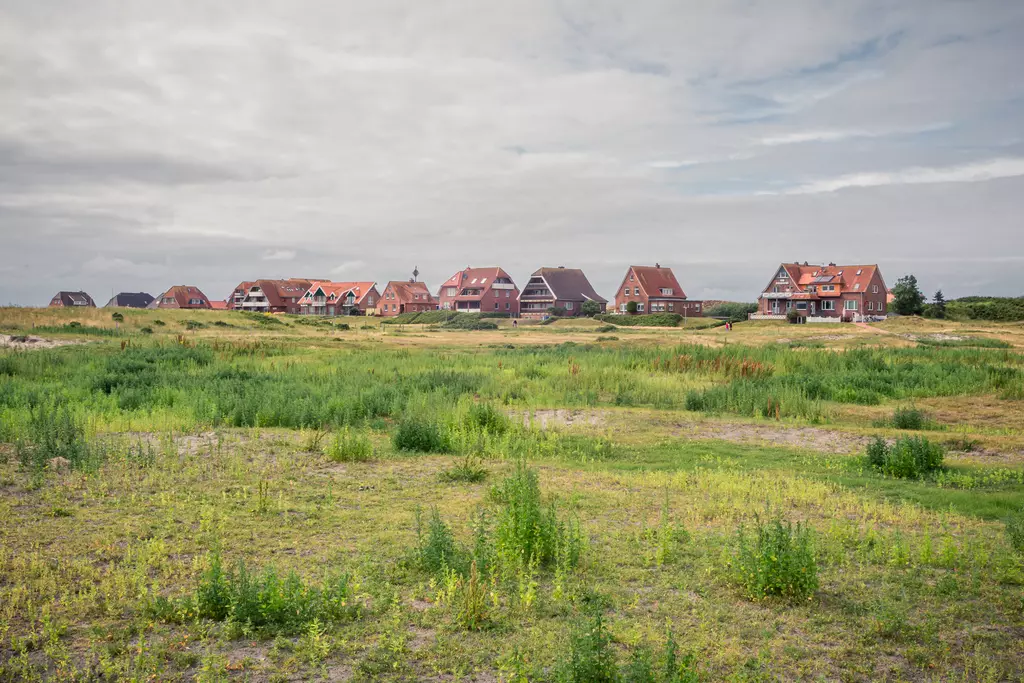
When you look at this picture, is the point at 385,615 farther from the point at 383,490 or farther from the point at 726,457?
the point at 726,457

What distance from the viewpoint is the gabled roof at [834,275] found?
8400 cm

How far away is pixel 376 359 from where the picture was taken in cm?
3136

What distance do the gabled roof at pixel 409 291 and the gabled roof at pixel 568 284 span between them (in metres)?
21.9

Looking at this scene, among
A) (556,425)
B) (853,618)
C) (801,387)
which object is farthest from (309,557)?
(801,387)

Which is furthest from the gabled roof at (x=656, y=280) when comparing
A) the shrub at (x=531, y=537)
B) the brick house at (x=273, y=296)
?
the shrub at (x=531, y=537)

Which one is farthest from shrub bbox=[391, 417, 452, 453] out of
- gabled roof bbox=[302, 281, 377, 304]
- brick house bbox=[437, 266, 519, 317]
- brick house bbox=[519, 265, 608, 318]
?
gabled roof bbox=[302, 281, 377, 304]

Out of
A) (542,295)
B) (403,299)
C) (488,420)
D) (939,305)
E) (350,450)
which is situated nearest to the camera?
(350,450)

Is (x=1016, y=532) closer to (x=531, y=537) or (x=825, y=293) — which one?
(x=531, y=537)

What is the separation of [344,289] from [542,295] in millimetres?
35113

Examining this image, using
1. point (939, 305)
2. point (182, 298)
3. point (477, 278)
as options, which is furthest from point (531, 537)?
point (182, 298)

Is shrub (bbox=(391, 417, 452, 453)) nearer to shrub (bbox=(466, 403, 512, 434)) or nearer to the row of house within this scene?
shrub (bbox=(466, 403, 512, 434))

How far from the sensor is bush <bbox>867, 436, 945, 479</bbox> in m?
12.9

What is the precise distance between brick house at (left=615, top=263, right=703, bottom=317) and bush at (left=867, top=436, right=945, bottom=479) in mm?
78872

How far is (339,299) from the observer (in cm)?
11625
